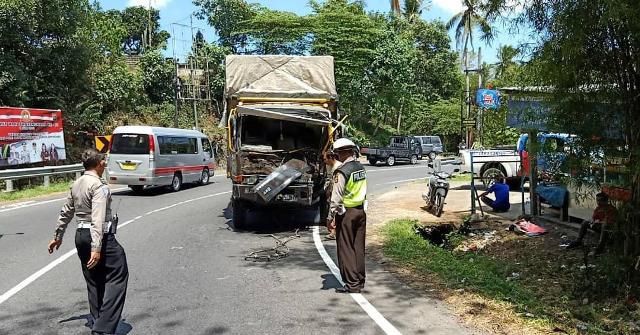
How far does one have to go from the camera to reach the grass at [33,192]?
60.7ft

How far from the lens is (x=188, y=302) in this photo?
6.12 meters

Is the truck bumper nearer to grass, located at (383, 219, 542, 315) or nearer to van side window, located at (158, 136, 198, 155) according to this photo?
grass, located at (383, 219, 542, 315)

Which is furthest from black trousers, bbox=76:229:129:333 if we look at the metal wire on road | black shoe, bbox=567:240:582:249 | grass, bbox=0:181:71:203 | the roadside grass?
grass, bbox=0:181:71:203

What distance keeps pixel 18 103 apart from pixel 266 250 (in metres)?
19.5

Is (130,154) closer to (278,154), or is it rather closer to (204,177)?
(204,177)

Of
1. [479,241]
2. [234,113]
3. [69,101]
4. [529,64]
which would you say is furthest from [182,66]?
[529,64]

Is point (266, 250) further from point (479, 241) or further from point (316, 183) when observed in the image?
point (479, 241)

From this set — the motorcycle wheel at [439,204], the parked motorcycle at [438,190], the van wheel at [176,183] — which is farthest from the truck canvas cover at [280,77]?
the van wheel at [176,183]

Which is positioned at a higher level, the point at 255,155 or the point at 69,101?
the point at 69,101

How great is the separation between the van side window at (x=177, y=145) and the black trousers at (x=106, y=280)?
14555mm

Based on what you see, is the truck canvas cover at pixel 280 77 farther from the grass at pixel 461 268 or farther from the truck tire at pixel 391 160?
the truck tire at pixel 391 160

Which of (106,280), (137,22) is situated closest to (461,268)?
(106,280)

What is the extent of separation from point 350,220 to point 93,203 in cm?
292

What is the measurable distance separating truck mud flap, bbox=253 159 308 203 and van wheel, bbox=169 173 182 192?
9.98 metres
